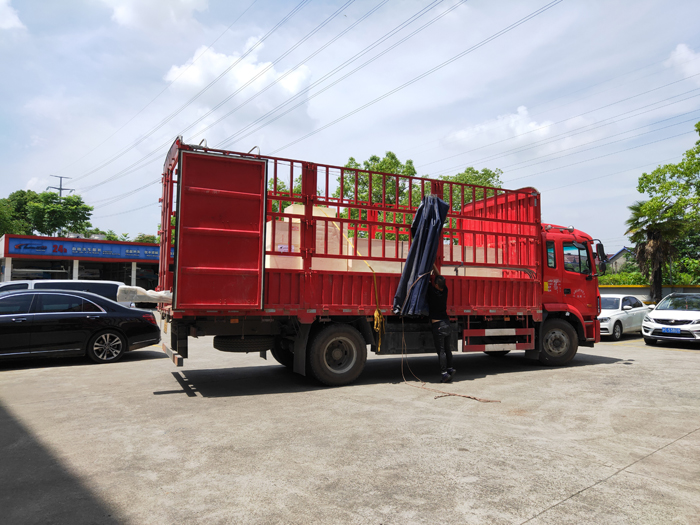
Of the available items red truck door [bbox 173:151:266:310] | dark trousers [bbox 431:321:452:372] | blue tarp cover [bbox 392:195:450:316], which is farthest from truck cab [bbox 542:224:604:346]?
red truck door [bbox 173:151:266:310]

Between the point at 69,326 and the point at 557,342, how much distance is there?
31.0ft

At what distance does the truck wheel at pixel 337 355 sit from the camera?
745 centimetres

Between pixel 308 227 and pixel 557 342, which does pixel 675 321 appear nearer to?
pixel 557 342

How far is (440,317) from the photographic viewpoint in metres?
8.05

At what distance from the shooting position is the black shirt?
26.3ft

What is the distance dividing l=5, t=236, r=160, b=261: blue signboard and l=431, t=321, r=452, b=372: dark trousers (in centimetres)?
2771

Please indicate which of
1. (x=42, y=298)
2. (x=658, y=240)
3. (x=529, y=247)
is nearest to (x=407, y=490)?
(x=529, y=247)

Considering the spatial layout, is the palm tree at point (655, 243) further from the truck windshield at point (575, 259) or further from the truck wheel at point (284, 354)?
the truck wheel at point (284, 354)

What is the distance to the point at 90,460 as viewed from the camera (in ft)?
14.0

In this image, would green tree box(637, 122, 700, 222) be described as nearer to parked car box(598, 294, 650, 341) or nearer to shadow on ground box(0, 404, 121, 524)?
parked car box(598, 294, 650, 341)

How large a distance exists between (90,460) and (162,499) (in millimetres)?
1194

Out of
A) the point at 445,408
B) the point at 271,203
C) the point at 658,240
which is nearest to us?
the point at 445,408

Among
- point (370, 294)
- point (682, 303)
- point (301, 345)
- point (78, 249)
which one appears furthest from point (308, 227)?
point (78, 249)

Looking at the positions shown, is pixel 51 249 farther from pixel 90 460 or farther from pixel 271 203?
pixel 90 460
